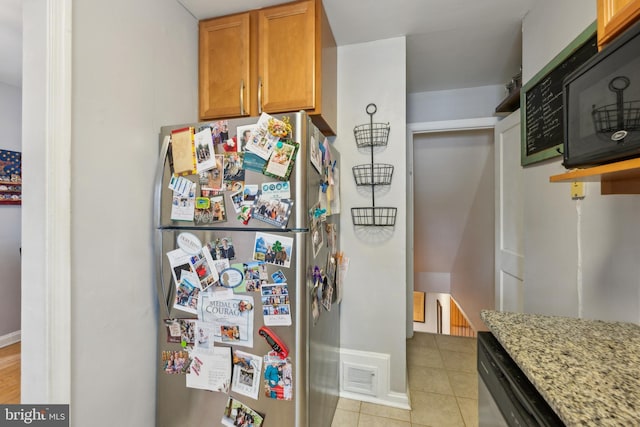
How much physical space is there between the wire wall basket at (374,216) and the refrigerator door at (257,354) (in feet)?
2.70

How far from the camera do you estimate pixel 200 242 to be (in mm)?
1164

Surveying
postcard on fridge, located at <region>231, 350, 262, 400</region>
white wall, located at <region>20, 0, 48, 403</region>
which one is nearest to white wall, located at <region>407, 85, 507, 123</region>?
postcard on fridge, located at <region>231, 350, 262, 400</region>

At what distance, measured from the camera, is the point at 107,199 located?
109 centimetres

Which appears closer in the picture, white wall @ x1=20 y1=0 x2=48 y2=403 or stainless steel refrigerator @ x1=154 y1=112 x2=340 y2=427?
white wall @ x1=20 y1=0 x2=48 y2=403

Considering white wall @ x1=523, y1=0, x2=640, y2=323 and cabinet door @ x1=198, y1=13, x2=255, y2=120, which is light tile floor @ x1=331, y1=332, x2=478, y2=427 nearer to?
white wall @ x1=523, y1=0, x2=640, y2=323

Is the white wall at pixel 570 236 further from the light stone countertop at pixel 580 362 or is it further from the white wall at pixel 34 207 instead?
the white wall at pixel 34 207

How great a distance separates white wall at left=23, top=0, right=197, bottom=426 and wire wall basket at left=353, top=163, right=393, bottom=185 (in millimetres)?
1196

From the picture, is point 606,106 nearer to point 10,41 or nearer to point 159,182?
point 159,182

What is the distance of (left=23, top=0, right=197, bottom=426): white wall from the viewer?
924 mm

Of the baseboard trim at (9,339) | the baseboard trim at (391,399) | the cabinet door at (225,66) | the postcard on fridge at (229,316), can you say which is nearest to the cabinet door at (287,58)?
the cabinet door at (225,66)

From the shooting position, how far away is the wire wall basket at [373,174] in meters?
1.76

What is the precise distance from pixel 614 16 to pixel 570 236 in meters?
0.94

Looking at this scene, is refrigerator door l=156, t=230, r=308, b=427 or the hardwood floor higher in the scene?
refrigerator door l=156, t=230, r=308, b=427

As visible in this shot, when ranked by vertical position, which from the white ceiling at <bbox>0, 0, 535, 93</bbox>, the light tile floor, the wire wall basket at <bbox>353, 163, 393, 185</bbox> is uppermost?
the white ceiling at <bbox>0, 0, 535, 93</bbox>
